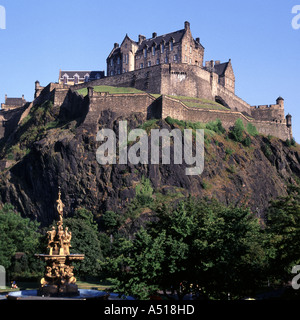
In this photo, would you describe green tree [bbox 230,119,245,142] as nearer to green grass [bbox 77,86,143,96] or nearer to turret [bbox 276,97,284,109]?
green grass [bbox 77,86,143,96]

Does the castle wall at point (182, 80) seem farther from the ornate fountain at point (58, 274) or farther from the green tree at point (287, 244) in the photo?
the green tree at point (287, 244)

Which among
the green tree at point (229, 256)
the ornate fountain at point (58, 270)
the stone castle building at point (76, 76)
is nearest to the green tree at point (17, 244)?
the ornate fountain at point (58, 270)

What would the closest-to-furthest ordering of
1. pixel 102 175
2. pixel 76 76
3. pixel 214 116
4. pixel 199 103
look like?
pixel 102 175
pixel 214 116
pixel 199 103
pixel 76 76

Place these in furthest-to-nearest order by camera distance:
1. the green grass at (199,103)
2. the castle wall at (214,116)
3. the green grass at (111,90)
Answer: the green grass at (111,90), the green grass at (199,103), the castle wall at (214,116)

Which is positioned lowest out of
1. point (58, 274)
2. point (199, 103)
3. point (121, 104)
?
point (58, 274)

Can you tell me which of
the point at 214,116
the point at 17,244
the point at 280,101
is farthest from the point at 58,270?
the point at 280,101

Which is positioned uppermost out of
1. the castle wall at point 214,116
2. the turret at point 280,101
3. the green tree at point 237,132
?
the turret at point 280,101

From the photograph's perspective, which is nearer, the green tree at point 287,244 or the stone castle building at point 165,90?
the green tree at point 287,244

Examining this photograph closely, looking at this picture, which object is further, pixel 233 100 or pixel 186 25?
pixel 233 100

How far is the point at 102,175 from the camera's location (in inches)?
2908

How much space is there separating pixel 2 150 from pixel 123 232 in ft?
124

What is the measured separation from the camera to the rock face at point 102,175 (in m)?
73.2

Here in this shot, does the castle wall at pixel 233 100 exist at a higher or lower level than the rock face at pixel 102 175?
higher

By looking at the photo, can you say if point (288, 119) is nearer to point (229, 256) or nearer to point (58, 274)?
point (229, 256)
